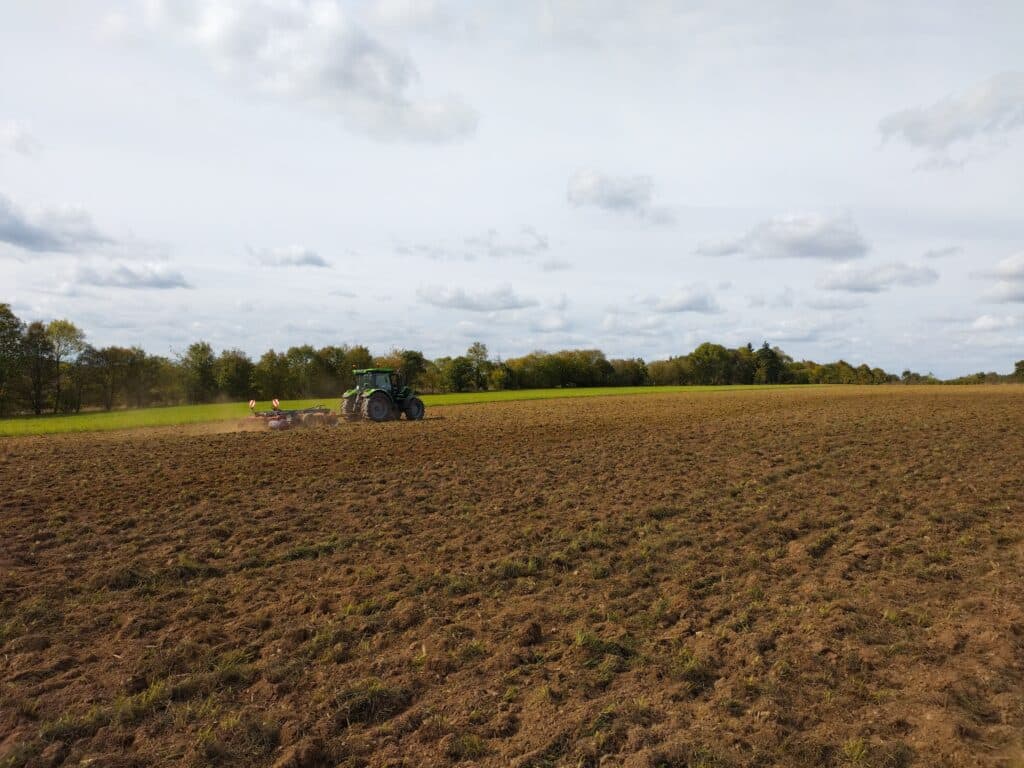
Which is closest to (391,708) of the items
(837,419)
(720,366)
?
(837,419)

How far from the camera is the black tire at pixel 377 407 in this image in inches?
993

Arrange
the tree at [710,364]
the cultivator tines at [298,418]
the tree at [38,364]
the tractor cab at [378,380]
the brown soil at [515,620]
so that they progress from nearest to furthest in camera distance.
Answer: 1. the brown soil at [515,620]
2. the cultivator tines at [298,418]
3. the tractor cab at [378,380]
4. the tree at [38,364]
5. the tree at [710,364]

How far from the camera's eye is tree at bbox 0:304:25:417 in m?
49.1

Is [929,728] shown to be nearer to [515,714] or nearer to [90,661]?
[515,714]

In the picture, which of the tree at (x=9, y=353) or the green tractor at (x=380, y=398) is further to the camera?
the tree at (x=9, y=353)

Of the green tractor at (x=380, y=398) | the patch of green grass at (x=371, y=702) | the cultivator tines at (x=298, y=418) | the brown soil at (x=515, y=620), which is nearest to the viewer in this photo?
the brown soil at (x=515, y=620)

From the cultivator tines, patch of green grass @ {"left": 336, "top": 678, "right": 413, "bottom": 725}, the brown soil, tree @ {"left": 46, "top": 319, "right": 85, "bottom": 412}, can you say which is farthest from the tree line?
patch of green grass @ {"left": 336, "top": 678, "right": 413, "bottom": 725}

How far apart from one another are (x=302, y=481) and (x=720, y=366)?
111283mm

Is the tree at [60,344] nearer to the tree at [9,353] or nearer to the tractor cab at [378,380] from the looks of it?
the tree at [9,353]

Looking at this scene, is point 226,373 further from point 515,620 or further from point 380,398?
point 515,620

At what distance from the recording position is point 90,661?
19.1ft

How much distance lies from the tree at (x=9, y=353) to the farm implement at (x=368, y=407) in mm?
35913

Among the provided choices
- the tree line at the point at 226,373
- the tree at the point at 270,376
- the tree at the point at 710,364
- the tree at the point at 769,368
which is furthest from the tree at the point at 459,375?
the tree at the point at 769,368

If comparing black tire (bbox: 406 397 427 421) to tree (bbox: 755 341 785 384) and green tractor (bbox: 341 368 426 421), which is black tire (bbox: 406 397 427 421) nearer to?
green tractor (bbox: 341 368 426 421)
